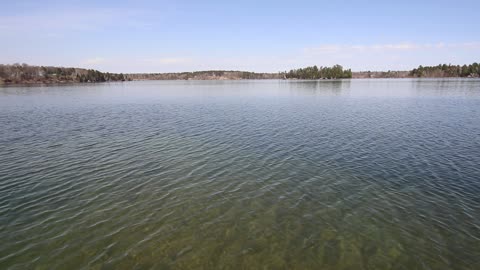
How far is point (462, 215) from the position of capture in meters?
12.2

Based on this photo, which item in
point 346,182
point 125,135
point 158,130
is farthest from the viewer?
point 158,130

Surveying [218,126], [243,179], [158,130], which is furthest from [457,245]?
[158,130]

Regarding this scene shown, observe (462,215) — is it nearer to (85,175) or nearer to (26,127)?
(85,175)

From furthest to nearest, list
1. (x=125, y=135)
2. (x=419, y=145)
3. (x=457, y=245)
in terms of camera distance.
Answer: (x=125, y=135), (x=419, y=145), (x=457, y=245)

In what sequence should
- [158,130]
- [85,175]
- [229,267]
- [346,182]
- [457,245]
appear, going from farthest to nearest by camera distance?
[158,130]
[85,175]
[346,182]
[457,245]
[229,267]

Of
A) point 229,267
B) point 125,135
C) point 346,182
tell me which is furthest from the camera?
point 125,135

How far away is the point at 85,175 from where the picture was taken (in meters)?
17.1

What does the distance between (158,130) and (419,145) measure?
27.5 metres

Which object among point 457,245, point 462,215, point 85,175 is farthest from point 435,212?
point 85,175

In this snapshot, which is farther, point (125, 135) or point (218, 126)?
point (218, 126)

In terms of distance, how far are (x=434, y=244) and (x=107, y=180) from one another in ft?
55.6

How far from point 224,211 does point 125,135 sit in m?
20.7

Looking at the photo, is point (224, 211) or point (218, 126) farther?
point (218, 126)

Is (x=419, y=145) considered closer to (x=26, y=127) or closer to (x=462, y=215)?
(x=462, y=215)
